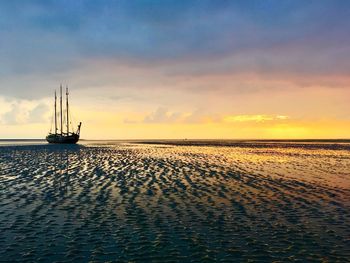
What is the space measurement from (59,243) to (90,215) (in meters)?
4.66

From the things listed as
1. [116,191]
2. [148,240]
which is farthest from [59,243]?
[116,191]

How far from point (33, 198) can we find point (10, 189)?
4.79 m

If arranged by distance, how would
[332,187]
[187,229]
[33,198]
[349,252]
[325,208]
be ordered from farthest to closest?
[332,187] → [33,198] → [325,208] → [187,229] → [349,252]

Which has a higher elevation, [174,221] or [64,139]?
[64,139]

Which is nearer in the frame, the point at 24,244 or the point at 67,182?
the point at 24,244

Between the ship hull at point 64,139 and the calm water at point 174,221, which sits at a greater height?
the ship hull at point 64,139

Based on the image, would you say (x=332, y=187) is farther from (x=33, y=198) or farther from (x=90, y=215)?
(x=33, y=198)

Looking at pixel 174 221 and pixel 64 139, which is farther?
pixel 64 139

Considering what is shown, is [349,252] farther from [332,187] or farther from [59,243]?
[332,187]

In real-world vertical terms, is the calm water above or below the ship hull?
below

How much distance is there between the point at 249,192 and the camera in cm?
2528

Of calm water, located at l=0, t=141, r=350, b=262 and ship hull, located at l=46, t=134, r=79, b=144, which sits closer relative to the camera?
calm water, located at l=0, t=141, r=350, b=262

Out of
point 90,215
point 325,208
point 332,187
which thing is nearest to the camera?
point 90,215

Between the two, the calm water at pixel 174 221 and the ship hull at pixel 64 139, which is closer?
the calm water at pixel 174 221
